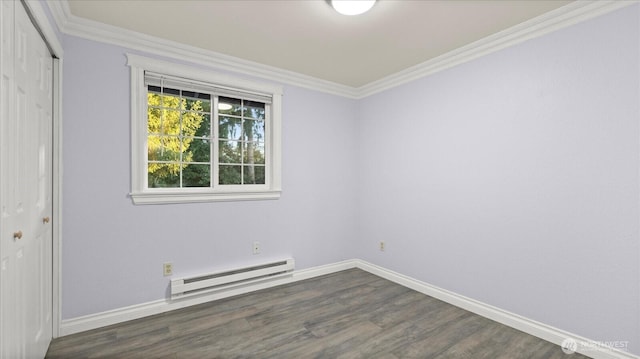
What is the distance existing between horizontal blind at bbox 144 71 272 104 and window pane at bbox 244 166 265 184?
753mm

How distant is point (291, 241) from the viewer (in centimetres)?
347

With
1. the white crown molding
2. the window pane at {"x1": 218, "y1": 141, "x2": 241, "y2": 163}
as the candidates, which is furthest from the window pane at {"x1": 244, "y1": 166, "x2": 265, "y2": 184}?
the white crown molding

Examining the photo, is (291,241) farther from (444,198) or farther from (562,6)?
(562,6)

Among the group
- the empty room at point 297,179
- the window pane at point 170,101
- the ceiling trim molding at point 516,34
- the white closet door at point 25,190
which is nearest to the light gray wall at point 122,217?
the empty room at point 297,179

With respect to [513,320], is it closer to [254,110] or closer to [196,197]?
[196,197]

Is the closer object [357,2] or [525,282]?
[357,2]

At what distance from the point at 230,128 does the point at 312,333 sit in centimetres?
216

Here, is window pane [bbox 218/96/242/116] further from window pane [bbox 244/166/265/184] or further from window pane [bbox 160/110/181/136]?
window pane [bbox 244/166/265/184]

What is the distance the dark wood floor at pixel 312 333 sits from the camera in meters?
2.09

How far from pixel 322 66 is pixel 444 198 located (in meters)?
1.89

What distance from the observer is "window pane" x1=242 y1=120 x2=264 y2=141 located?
3321mm

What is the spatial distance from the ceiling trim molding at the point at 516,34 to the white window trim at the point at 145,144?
155 centimetres

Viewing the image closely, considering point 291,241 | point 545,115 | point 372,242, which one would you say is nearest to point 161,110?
point 291,241

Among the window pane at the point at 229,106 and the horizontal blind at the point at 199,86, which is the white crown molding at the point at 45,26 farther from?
the window pane at the point at 229,106
